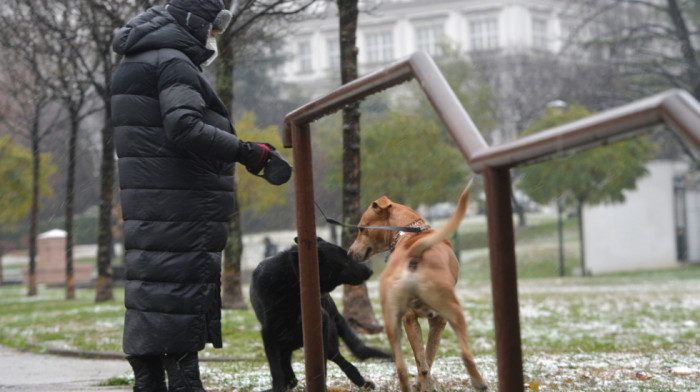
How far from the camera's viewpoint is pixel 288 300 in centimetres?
481

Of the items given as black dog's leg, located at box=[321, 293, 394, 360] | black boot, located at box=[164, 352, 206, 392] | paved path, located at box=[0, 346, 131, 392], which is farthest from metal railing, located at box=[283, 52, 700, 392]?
paved path, located at box=[0, 346, 131, 392]

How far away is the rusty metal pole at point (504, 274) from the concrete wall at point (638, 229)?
85.6ft

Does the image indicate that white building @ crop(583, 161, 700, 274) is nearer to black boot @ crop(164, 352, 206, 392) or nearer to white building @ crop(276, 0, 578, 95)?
black boot @ crop(164, 352, 206, 392)

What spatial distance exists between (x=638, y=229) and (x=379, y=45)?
171ft

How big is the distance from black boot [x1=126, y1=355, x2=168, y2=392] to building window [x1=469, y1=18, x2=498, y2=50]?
7403cm

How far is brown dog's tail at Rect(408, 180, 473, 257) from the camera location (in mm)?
3104

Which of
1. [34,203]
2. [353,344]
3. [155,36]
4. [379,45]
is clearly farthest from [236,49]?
[379,45]

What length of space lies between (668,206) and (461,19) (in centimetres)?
5224

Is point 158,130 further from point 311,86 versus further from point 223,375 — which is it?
point 311,86

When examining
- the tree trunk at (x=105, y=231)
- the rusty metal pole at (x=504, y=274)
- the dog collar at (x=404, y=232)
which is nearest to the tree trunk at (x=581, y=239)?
the tree trunk at (x=105, y=231)

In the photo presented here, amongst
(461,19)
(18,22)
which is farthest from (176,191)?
(461,19)

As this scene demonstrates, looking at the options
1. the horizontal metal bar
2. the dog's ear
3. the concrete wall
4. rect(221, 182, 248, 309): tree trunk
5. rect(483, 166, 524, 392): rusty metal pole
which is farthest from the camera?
the concrete wall

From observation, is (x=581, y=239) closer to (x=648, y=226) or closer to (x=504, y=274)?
(x=648, y=226)

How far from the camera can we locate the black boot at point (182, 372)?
405cm
